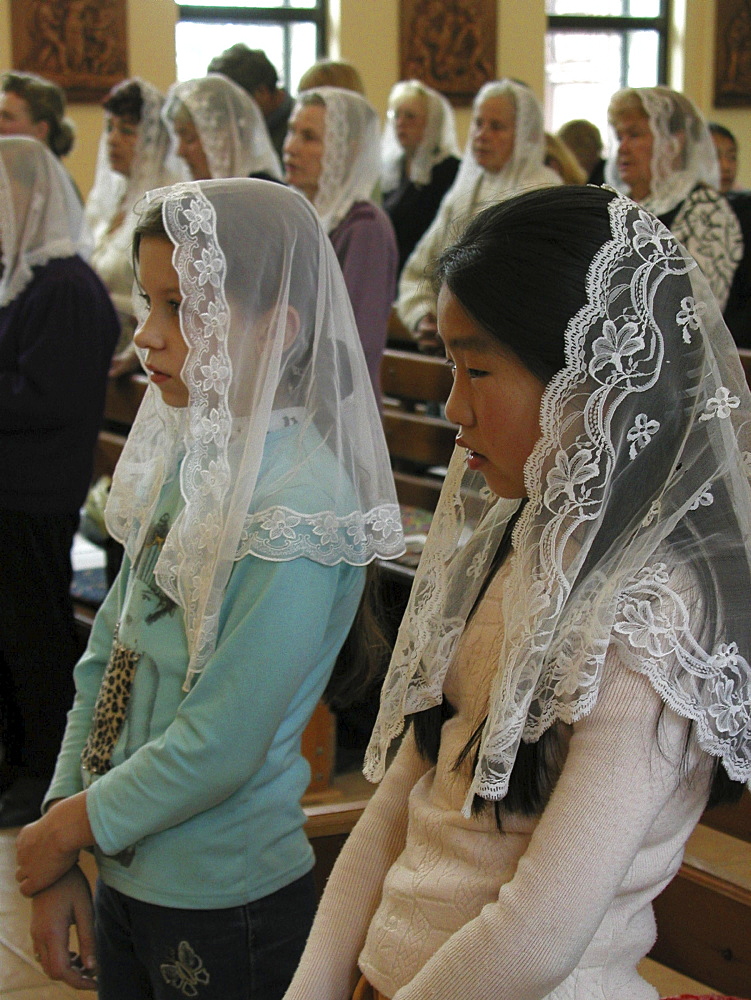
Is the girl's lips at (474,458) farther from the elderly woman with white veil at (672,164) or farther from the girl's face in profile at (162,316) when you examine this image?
the elderly woman with white veil at (672,164)

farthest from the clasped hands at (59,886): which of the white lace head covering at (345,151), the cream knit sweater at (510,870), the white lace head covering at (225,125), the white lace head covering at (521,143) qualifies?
the white lace head covering at (521,143)

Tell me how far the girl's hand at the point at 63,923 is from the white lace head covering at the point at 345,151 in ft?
9.55

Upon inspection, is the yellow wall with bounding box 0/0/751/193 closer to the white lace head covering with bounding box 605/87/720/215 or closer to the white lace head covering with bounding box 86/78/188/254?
the white lace head covering with bounding box 86/78/188/254

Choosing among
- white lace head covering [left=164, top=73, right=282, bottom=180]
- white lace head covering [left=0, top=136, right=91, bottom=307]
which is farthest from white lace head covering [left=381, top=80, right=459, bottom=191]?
white lace head covering [left=0, top=136, right=91, bottom=307]

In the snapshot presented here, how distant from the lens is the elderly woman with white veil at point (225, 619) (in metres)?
1.53

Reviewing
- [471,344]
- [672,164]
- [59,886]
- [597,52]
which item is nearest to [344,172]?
[672,164]

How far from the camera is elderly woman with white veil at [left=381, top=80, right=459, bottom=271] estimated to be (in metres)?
5.91

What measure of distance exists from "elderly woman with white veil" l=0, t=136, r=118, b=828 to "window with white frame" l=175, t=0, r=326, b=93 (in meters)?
6.40

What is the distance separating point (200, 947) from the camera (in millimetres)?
1567

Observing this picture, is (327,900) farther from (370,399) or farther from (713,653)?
(370,399)

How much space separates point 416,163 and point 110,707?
16.7ft

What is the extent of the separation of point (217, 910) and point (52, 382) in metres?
1.94

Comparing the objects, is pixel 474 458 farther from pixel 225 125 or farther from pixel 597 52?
pixel 597 52

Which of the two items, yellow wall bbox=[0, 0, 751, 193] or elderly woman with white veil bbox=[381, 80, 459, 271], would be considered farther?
yellow wall bbox=[0, 0, 751, 193]
